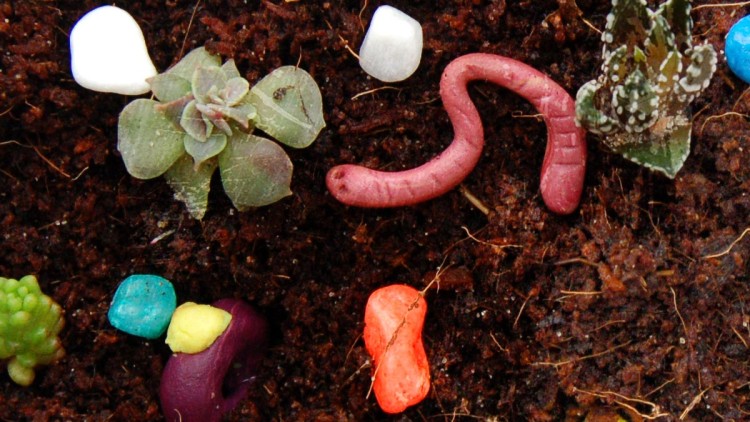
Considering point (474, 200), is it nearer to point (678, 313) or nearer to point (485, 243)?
point (485, 243)

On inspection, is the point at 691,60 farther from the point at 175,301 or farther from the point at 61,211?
the point at 61,211

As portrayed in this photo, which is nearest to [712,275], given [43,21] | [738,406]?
[738,406]

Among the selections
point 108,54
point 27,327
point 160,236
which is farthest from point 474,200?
point 27,327

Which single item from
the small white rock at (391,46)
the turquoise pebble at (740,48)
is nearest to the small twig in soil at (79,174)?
the small white rock at (391,46)

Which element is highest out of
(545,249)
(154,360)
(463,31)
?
(463,31)

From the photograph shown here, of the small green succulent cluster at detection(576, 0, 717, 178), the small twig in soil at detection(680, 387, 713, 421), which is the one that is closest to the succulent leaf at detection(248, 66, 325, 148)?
the small green succulent cluster at detection(576, 0, 717, 178)

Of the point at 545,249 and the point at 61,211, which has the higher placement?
the point at 545,249
